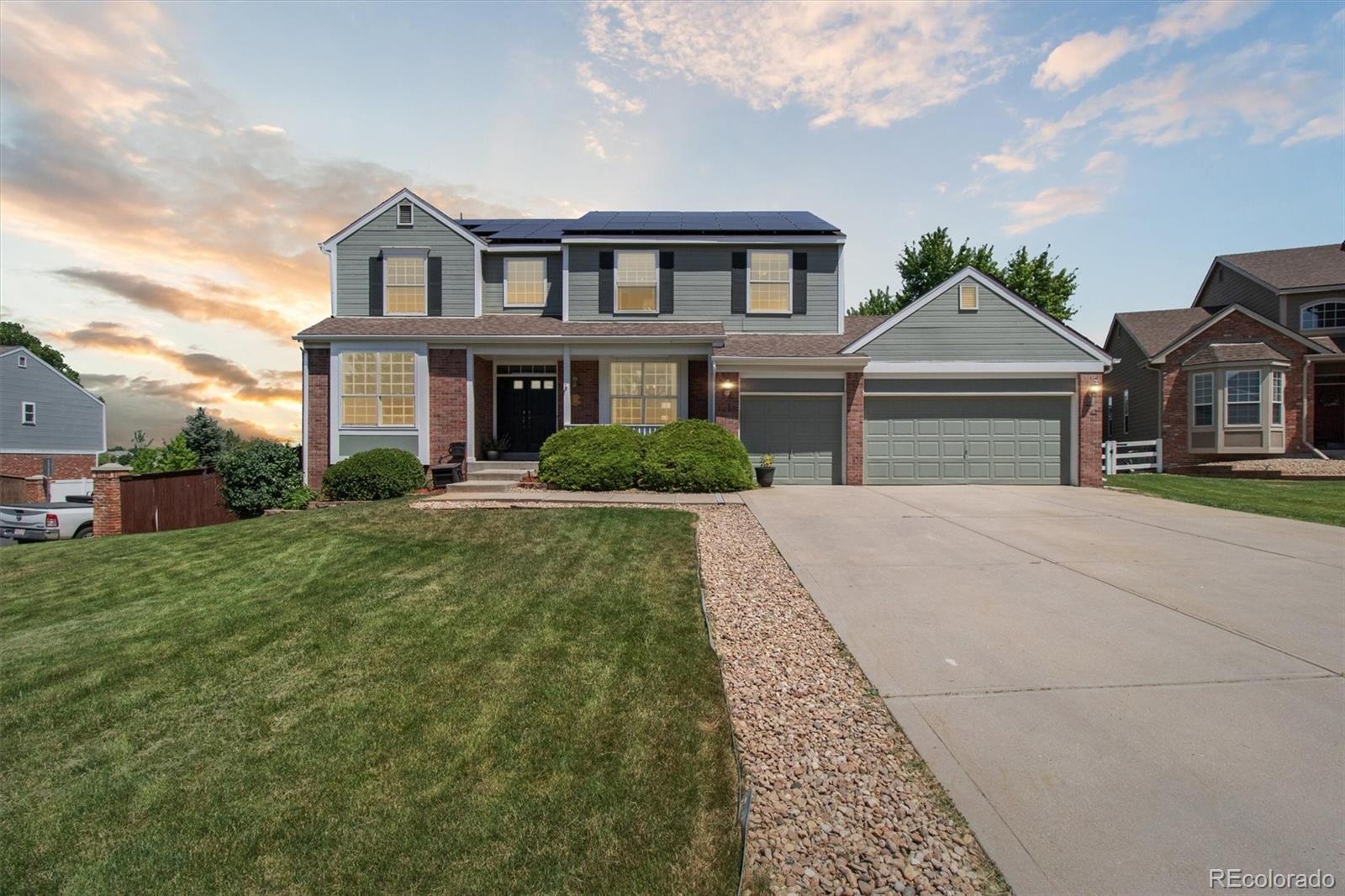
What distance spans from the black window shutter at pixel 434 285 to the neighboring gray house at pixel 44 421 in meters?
26.1

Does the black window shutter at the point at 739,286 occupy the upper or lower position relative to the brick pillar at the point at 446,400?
upper

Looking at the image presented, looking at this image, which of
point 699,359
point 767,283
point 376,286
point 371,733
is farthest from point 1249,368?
point 376,286

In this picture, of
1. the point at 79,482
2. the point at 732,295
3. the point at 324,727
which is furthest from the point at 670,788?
the point at 79,482

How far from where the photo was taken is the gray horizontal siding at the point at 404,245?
52.1 feet

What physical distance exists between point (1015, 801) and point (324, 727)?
4.04 meters

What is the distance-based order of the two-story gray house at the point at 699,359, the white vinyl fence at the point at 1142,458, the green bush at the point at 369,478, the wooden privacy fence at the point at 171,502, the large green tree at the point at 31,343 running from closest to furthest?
1. the wooden privacy fence at the point at 171,502
2. the green bush at the point at 369,478
3. the two-story gray house at the point at 699,359
4. the white vinyl fence at the point at 1142,458
5. the large green tree at the point at 31,343

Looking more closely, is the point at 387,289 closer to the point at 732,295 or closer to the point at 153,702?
the point at 732,295

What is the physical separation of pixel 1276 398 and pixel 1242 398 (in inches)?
40.0

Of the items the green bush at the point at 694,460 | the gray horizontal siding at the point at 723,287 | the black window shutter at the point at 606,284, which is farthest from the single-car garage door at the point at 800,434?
the black window shutter at the point at 606,284

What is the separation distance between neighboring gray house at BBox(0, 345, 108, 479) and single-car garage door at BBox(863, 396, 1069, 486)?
123 feet

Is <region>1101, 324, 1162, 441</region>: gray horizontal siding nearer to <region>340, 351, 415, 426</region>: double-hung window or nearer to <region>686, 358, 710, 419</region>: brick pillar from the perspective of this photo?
<region>686, 358, 710, 419</region>: brick pillar

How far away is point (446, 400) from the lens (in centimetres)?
1473

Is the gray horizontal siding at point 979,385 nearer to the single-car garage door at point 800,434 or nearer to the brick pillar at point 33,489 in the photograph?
the single-car garage door at point 800,434

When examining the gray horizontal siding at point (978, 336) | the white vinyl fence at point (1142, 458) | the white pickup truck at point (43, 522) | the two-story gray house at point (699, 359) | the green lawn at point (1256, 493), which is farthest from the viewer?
the white vinyl fence at point (1142, 458)
